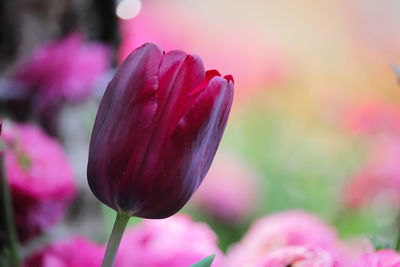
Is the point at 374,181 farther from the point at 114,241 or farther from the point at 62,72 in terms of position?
the point at 114,241

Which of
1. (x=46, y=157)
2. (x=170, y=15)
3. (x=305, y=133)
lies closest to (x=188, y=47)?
(x=170, y=15)

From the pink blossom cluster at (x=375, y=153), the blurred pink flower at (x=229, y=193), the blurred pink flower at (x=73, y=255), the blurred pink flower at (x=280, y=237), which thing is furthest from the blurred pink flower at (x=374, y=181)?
the blurred pink flower at (x=73, y=255)

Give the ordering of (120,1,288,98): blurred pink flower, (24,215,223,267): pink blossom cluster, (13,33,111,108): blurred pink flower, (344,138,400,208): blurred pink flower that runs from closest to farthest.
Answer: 1. (24,215,223,267): pink blossom cluster
2. (13,33,111,108): blurred pink flower
3. (344,138,400,208): blurred pink flower
4. (120,1,288,98): blurred pink flower

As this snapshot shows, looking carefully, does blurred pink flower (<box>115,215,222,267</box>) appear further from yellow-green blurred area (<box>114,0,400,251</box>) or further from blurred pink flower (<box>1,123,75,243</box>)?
yellow-green blurred area (<box>114,0,400,251</box>)

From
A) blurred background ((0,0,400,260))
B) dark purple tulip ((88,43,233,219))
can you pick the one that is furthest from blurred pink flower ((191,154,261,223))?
dark purple tulip ((88,43,233,219))

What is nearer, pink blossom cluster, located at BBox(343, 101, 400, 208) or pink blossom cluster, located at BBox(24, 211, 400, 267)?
pink blossom cluster, located at BBox(24, 211, 400, 267)

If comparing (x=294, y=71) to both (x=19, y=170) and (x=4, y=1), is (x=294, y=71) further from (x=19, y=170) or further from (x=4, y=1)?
(x=19, y=170)

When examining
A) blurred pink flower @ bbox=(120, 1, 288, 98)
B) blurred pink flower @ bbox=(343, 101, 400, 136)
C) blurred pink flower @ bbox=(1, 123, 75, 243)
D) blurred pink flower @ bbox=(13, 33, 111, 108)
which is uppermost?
blurred pink flower @ bbox=(120, 1, 288, 98)

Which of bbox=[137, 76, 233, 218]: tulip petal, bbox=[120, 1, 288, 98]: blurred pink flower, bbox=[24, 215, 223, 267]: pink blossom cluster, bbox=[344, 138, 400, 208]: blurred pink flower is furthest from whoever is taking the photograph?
bbox=[120, 1, 288, 98]: blurred pink flower
